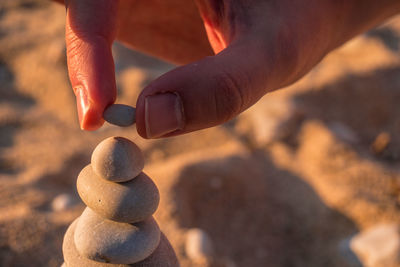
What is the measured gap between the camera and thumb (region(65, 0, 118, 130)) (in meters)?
1.30

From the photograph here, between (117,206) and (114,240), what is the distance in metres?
0.12

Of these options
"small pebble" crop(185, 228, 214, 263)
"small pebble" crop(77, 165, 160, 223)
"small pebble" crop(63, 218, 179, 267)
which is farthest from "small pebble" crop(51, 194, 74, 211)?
"small pebble" crop(77, 165, 160, 223)

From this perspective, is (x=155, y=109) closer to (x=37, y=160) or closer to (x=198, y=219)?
(x=198, y=219)

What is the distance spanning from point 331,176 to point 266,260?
75cm

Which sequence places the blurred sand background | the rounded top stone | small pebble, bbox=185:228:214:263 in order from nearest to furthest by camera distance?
1. the rounded top stone
2. small pebble, bbox=185:228:214:263
3. the blurred sand background

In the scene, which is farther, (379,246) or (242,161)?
(242,161)

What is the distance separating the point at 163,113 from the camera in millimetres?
1253

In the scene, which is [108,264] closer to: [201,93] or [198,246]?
[201,93]

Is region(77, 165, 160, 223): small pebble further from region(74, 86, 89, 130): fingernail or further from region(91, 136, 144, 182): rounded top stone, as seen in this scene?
region(74, 86, 89, 130): fingernail

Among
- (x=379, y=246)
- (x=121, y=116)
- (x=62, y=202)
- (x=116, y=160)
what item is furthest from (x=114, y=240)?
(x=379, y=246)

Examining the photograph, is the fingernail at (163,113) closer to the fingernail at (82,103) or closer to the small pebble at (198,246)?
the fingernail at (82,103)

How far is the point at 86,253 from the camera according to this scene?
1.32 meters

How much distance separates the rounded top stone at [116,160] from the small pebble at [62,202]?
47.3 inches

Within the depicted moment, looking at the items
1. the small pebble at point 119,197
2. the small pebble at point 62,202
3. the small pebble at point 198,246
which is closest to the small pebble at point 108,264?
the small pebble at point 119,197
